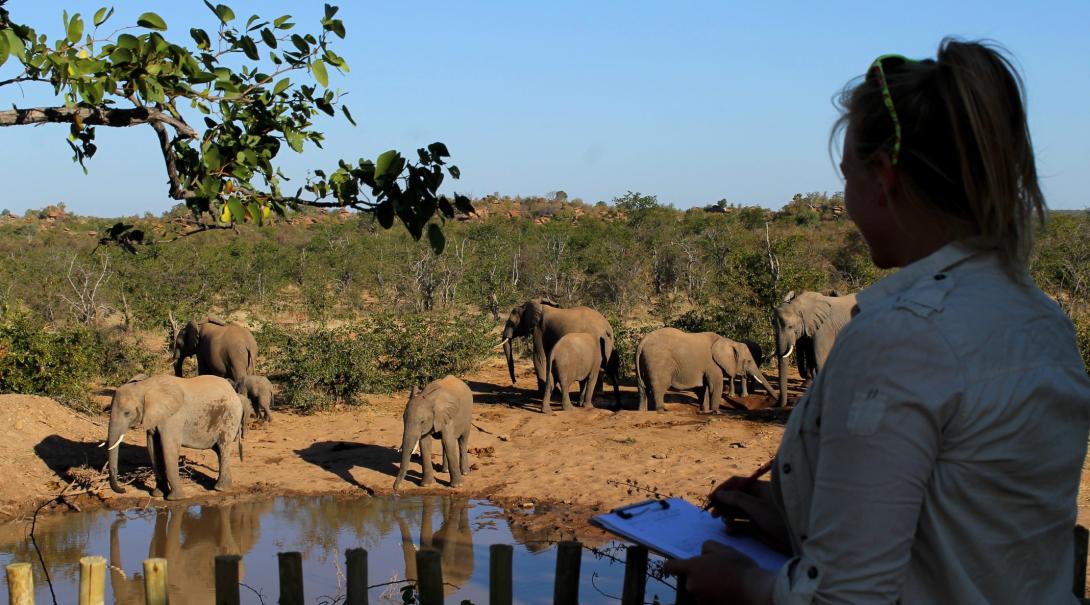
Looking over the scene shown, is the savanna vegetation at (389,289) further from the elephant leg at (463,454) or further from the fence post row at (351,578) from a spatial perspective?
the fence post row at (351,578)

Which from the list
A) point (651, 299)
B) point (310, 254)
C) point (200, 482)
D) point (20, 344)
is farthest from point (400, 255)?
point (200, 482)

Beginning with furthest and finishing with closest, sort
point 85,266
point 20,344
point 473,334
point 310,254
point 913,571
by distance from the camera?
1. point 310,254
2. point 85,266
3. point 473,334
4. point 20,344
5. point 913,571

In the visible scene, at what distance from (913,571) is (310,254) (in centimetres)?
3008

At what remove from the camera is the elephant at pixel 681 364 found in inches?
512

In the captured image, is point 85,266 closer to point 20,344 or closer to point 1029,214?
point 20,344

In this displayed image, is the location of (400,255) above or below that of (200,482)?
above

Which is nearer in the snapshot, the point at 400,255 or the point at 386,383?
the point at 386,383

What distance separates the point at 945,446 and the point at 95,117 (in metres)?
2.81

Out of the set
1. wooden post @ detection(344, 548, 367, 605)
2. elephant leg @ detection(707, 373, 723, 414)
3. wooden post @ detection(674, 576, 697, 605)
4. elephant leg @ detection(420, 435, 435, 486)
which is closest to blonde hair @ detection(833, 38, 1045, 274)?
wooden post @ detection(674, 576, 697, 605)

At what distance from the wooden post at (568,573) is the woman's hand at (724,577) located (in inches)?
51.4

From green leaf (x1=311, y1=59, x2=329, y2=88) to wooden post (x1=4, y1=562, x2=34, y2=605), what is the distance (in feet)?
5.48

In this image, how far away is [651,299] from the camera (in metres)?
27.0

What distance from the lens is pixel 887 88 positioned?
4.39 ft

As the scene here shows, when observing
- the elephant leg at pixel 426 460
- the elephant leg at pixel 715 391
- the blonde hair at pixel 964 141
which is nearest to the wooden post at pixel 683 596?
the blonde hair at pixel 964 141
